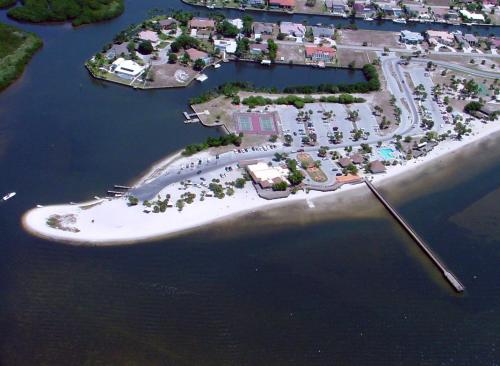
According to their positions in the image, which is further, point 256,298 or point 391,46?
point 391,46

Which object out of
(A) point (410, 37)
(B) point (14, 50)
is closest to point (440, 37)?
(A) point (410, 37)

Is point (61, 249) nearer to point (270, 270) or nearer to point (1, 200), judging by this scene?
point (1, 200)

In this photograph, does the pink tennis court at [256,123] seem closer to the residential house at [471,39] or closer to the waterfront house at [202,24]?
the waterfront house at [202,24]

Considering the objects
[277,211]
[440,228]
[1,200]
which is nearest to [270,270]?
[277,211]

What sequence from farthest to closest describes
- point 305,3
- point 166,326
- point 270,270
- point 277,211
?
point 305,3, point 277,211, point 270,270, point 166,326

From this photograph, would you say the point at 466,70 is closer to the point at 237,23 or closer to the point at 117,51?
the point at 237,23

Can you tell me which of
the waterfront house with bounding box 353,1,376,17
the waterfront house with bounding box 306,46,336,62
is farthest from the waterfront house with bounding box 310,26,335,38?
the waterfront house with bounding box 353,1,376,17
